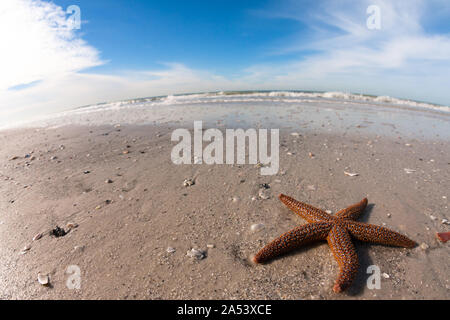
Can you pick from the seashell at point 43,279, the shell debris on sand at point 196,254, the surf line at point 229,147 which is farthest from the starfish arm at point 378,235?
the seashell at point 43,279

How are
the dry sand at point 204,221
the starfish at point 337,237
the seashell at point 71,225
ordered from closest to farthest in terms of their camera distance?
the dry sand at point 204,221
the starfish at point 337,237
the seashell at point 71,225

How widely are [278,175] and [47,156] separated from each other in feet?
25.1

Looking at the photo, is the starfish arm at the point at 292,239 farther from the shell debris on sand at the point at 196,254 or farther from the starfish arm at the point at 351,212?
the shell debris on sand at the point at 196,254

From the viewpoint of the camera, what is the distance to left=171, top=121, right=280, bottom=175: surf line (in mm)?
6000

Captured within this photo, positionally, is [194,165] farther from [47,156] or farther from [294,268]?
[47,156]

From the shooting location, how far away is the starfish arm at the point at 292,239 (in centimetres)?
266

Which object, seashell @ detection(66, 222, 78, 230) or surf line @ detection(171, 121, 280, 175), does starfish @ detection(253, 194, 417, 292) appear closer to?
surf line @ detection(171, 121, 280, 175)

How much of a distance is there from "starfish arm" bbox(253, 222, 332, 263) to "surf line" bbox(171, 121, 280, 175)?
2435mm

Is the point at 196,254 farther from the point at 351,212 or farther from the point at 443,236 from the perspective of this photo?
the point at 443,236

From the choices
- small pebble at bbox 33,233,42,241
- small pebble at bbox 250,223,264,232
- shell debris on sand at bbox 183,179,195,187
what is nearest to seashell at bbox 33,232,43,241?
small pebble at bbox 33,233,42,241

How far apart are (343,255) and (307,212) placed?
82 centimetres

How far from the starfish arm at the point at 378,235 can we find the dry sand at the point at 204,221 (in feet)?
0.45

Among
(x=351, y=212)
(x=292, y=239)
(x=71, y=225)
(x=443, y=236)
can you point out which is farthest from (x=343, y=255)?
(x=71, y=225)
